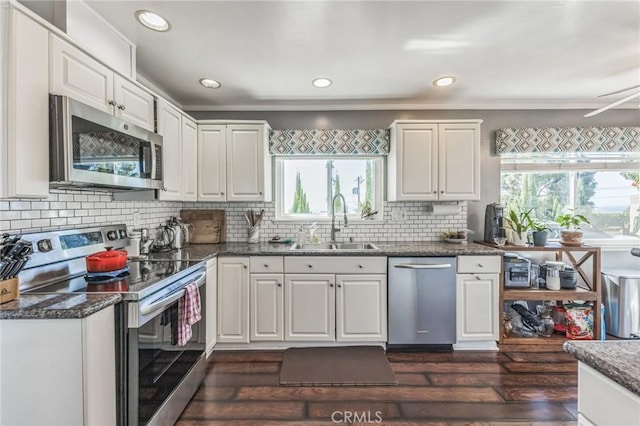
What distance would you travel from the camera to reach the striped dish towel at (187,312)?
191 cm

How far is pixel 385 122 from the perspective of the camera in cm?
344

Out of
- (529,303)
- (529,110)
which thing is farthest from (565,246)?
(529,110)

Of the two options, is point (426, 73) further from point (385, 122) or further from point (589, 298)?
point (589, 298)

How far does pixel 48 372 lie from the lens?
1.24m

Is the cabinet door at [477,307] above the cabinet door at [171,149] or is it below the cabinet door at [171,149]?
below

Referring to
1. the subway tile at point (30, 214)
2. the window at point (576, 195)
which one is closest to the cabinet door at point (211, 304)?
the subway tile at point (30, 214)

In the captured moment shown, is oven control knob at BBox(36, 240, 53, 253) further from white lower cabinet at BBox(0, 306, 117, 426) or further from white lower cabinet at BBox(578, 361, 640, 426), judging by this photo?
white lower cabinet at BBox(578, 361, 640, 426)

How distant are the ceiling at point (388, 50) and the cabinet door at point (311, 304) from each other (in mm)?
1792

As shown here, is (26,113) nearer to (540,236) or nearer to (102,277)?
(102,277)

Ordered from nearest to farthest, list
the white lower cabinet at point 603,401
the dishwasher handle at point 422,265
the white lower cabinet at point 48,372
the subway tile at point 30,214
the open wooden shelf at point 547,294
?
1. the white lower cabinet at point 603,401
2. the white lower cabinet at point 48,372
3. the subway tile at point 30,214
4. the dishwasher handle at point 422,265
5. the open wooden shelf at point 547,294

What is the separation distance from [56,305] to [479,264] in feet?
9.57

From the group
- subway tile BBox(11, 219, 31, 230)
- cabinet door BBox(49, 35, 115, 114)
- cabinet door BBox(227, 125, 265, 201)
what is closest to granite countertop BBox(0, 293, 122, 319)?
subway tile BBox(11, 219, 31, 230)

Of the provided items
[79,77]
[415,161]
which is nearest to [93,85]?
[79,77]

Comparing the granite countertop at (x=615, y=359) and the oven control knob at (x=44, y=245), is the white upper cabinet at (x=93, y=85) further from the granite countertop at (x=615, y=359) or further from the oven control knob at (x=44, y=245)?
the granite countertop at (x=615, y=359)
